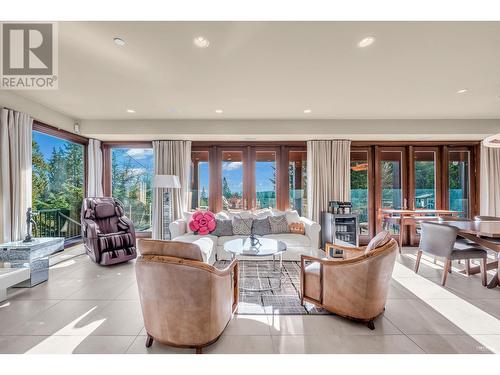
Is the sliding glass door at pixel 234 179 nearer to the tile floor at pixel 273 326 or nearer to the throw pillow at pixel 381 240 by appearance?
the tile floor at pixel 273 326

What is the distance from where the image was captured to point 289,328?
2.01 meters

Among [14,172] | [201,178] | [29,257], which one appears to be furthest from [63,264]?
[201,178]

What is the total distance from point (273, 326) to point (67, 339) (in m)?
1.78

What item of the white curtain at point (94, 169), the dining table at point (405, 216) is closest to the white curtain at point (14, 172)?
the white curtain at point (94, 169)

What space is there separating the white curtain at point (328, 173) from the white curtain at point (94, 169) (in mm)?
4705

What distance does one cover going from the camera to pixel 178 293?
1590 millimetres

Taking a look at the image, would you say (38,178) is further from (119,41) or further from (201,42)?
(201,42)

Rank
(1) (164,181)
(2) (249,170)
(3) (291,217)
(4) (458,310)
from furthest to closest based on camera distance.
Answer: (2) (249,170) < (3) (291,217) < (1) (164,181) < (4) (458,310)

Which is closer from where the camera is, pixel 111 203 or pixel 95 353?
pixel 95 353

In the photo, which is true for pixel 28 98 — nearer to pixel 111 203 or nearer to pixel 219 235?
pixel 111 203

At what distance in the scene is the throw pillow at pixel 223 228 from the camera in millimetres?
4125

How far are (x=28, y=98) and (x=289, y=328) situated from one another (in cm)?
480

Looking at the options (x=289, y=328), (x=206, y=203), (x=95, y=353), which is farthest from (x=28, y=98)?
(x=289, y=328)

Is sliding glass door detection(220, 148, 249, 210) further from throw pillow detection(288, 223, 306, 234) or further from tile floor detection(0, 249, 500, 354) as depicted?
tile floor detection(0, 249, 500, 354)
